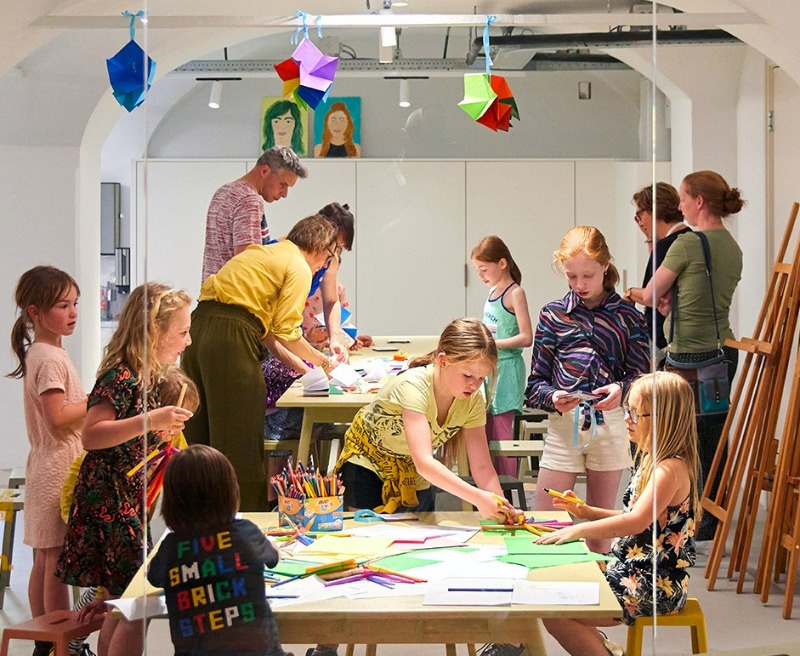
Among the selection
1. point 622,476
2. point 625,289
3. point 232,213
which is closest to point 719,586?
point 622,476

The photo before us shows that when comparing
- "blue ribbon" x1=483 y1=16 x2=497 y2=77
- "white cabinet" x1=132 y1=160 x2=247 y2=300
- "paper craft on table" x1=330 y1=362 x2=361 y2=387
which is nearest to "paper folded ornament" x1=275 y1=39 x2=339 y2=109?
Answer: "white cabinet" x1=132 y1=160 x2=247 y2=300

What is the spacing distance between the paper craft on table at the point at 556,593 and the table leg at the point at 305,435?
2.32ft

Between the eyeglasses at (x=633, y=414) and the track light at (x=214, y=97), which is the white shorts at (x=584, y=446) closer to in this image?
the eyeglasses at (x=633, y=414)

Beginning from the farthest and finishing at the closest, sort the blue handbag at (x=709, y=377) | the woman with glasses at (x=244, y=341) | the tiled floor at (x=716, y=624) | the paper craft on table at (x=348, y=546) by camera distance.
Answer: the blue handbag at (x=709, y=377)
the woman with glasses at (x=244, y=341)
the tiled floor at (x=716, y=624)
the paper craft on table at (x=348, y=546)

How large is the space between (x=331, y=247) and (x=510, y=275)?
0.46m

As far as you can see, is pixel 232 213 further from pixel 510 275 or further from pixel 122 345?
pixel 510 275

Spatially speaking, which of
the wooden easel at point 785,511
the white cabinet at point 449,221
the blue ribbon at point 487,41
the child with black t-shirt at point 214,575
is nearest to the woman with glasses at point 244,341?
the white cabinet at point 449,221

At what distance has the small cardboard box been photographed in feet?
9.12

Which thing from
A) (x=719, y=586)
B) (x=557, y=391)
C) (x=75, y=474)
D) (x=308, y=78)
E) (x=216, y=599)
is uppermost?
(x=308, y=78)

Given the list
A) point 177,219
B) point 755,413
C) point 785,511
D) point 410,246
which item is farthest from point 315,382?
point 785,511

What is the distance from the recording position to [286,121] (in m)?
2.96

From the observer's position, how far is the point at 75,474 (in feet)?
9.82

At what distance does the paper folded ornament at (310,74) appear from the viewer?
2.94m

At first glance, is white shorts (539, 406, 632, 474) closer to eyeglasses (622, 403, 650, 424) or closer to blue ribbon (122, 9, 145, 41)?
eyeglasses (622, 403, 650, 424)
